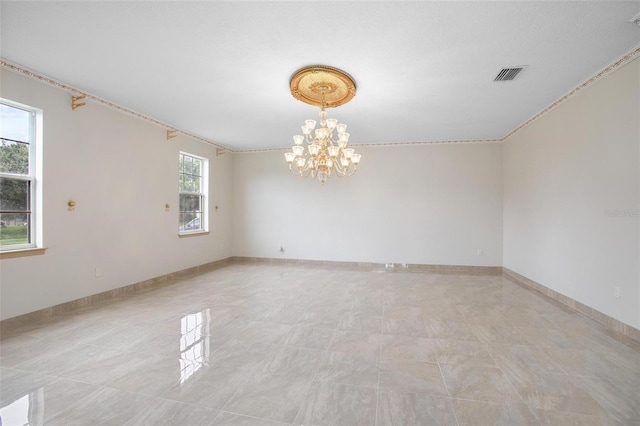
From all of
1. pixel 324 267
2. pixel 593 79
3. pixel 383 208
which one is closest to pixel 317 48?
pixel 593 79

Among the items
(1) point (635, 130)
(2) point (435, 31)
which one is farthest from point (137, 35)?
(1) point (635, 130)

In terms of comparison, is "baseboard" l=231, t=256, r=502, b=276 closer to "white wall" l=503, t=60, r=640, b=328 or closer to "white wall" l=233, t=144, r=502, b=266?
"white wall" l=233, t=144, r=502, b=266

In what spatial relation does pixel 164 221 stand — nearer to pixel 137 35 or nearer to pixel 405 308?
pixel 137 35

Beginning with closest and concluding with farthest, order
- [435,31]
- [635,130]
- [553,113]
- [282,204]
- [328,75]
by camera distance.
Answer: [435,31] → [635,130] → [328,75] → [553,113] → [282,204]

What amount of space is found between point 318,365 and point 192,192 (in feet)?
14.8

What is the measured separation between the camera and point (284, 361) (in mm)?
2250

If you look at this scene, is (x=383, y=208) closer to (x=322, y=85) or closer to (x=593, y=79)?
(x=322, y=85)

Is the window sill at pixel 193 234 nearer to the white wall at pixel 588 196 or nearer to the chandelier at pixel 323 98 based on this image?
the chandelier at pixel 323 98

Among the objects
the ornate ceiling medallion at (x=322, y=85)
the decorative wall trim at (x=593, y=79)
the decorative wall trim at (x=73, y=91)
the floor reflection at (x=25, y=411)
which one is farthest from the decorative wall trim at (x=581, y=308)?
the decorative wall trim at (x=73, y=91)

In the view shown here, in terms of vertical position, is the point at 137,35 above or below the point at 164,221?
above

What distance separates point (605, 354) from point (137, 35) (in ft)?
15.4

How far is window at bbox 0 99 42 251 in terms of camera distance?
2871mm

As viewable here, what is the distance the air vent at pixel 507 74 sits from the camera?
2828 millimetres

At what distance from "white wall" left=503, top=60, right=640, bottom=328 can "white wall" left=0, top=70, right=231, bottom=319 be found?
586 centimetres
